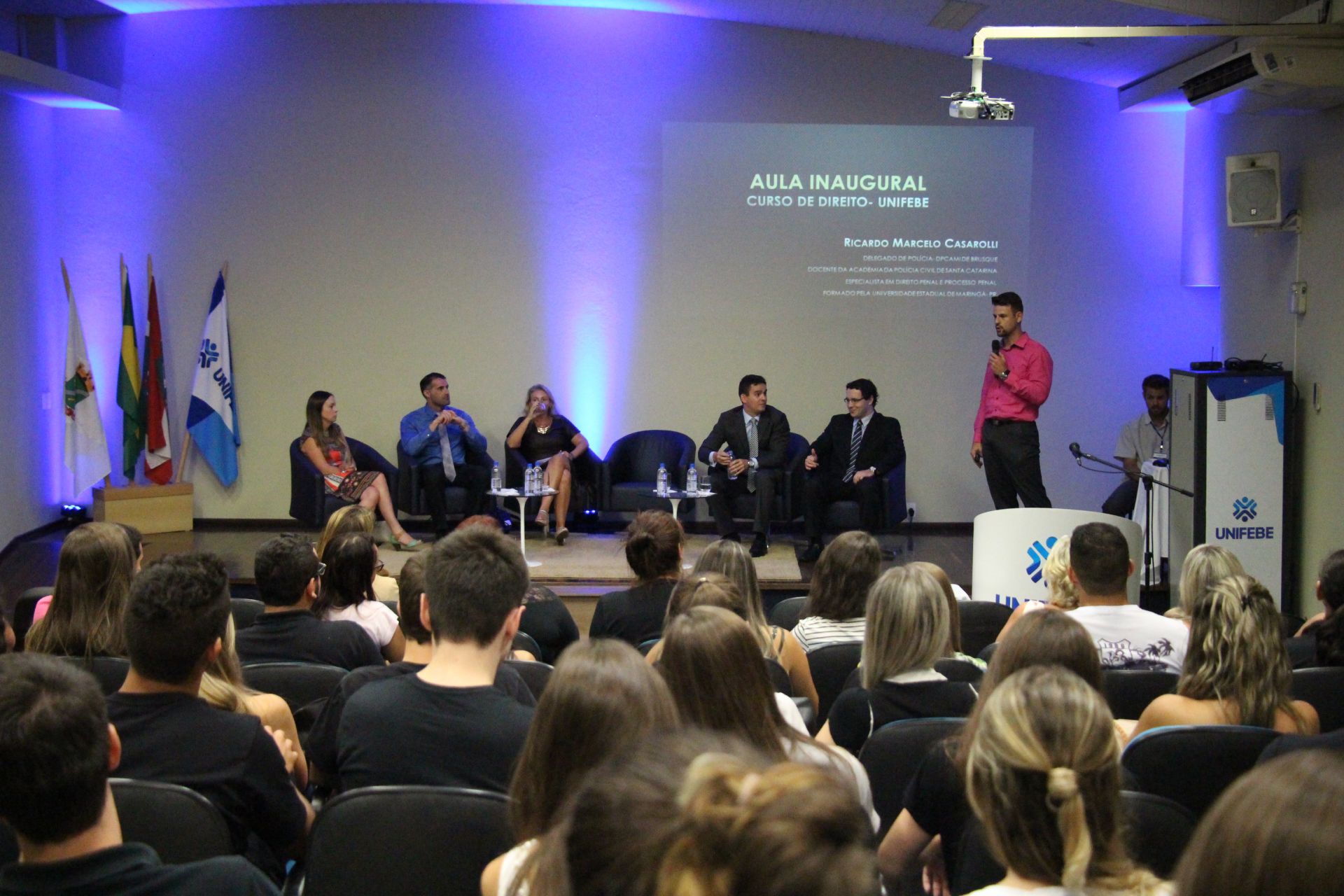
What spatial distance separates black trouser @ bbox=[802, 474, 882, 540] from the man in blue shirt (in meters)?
2.17

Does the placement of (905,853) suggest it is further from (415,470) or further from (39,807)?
(415,470)

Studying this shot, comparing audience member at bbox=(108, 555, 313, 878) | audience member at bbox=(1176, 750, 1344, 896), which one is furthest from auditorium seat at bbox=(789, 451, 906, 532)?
audience member at bbox=(1176, 750, 1344, 896)

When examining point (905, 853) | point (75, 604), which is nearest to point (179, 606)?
point (75, 604)

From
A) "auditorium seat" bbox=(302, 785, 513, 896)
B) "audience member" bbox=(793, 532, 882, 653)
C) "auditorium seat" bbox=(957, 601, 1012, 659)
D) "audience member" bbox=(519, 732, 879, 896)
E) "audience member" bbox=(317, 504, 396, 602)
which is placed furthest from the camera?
"auditorium seat" bbox=(957, 601, 1012, 659)

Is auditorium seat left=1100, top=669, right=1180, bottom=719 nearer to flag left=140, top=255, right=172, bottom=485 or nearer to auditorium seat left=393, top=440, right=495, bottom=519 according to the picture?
auditorium seat left=393, top=440, right=495, bottom=519

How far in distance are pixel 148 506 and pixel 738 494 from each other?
4.08m

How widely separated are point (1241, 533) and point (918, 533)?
2.69 m

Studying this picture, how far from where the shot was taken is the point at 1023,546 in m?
5.41

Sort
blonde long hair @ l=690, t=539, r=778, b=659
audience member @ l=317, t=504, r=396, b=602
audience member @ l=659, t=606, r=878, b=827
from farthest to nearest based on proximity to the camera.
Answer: audience member @ l=317, t=504, r=396, b=602
blonde long hair @ l=690, t=539, r=778, b=659
audience member @ l=659, t=606, r=878, b=827

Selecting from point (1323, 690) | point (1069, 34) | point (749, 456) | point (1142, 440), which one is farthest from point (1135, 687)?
point (1142, 440)

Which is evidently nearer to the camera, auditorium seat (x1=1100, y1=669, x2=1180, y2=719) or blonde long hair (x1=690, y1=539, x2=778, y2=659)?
auditorium seat (x1=1100, y1=669, x2=1180, y2=719)

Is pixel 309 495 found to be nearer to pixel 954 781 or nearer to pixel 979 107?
pixel 979 107

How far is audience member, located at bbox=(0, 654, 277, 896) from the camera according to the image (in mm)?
1488

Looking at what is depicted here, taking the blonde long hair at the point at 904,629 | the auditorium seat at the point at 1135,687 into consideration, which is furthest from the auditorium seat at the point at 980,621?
the blonde long hair at the point at 904,629
